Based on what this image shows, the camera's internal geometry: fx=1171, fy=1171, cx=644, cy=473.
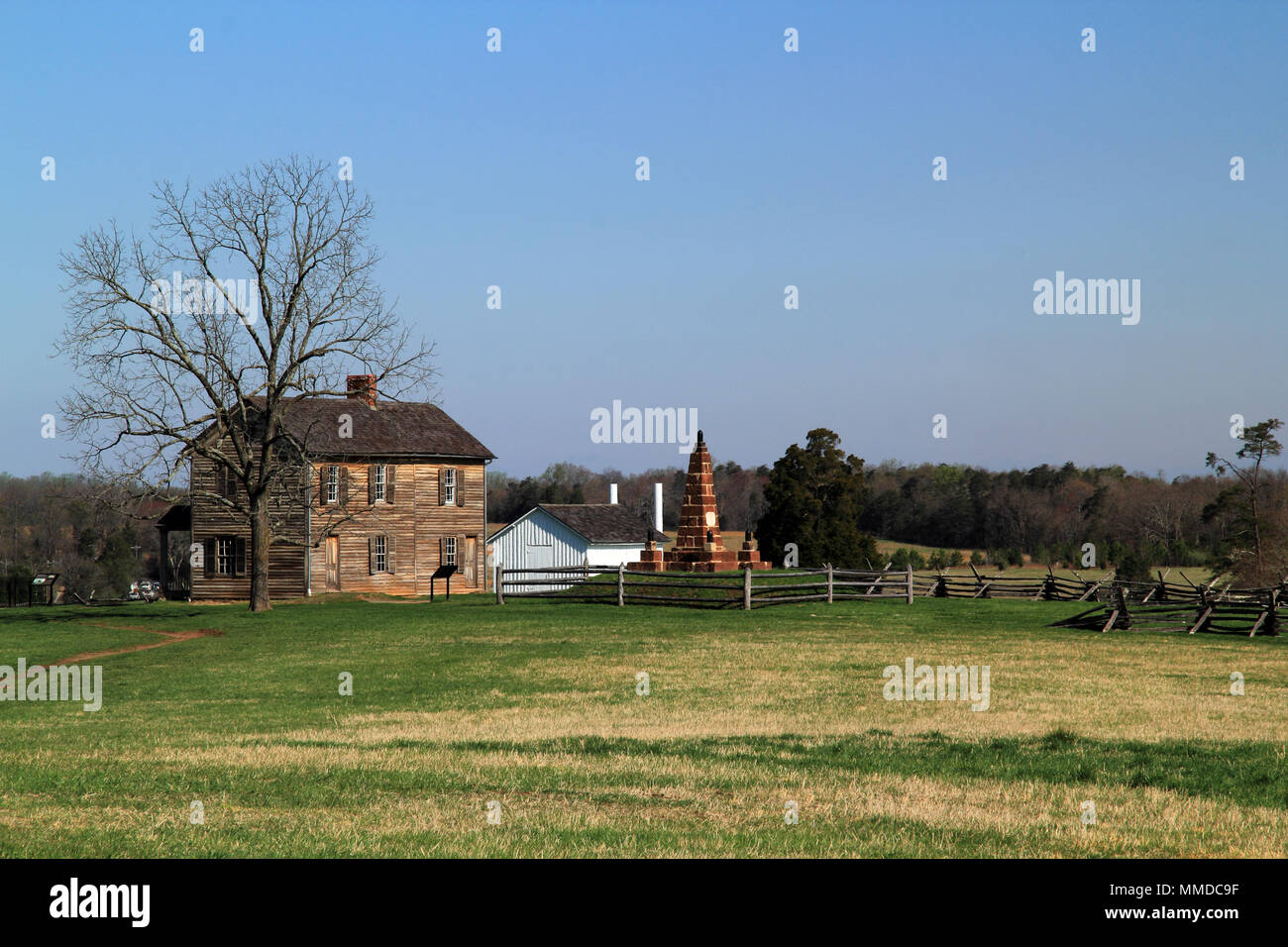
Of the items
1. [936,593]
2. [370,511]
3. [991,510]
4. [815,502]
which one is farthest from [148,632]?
[991,510]

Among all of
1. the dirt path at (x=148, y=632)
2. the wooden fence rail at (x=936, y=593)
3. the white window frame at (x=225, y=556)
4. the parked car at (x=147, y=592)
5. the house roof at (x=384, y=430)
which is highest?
the house roof at (x=384, y=430)

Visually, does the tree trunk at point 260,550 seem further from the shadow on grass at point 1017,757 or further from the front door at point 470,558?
the shadow on grass at point 1017,757

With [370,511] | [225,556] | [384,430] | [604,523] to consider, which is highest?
[384,430]

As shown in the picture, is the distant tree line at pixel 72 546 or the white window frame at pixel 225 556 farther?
the distant tree line at pixel 72 546

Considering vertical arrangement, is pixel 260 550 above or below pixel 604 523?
below

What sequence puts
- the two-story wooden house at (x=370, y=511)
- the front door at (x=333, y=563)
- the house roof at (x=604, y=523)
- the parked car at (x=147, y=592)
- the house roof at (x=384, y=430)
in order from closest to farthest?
the two-story wooden house at (x=370, y=511)
the front door at (x=333, y=563)
the house roof at (x=384, y=430)
the parked car at (x=147, y=592)
the house roof at (x=604, y=523)

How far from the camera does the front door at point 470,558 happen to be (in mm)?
55688

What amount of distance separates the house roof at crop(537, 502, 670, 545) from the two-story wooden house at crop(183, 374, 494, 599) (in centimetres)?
1242

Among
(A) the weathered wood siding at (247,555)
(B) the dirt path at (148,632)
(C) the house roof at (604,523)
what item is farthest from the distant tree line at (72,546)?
(C) the house roof at (604,523)

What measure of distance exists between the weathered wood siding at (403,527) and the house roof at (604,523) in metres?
13.1

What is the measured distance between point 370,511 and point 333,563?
3643 millimetres

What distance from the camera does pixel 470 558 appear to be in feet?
183

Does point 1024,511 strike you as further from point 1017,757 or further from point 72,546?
point 1017,757
